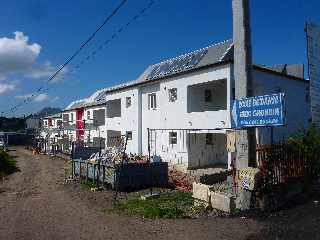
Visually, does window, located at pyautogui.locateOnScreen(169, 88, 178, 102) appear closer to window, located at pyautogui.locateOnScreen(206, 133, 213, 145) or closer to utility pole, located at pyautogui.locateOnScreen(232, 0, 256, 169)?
window, located at pyautogui.locateOnScreen(206, 133, 213, 145)

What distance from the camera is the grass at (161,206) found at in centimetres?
1166

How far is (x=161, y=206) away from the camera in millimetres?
12648

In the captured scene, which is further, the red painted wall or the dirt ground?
the red painted wall

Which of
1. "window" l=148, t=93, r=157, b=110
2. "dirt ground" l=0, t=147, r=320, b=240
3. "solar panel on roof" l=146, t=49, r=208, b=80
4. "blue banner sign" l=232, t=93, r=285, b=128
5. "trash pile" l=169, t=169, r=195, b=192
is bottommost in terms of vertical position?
"dirt ground" l=0, t=147, r=320, b=240

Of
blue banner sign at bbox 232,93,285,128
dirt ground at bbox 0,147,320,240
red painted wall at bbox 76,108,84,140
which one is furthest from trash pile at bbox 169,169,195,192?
red painted wall at bbox 76,108,84,140

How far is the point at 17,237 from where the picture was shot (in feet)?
31.8

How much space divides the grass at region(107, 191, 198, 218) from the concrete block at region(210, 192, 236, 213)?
2.68 feet

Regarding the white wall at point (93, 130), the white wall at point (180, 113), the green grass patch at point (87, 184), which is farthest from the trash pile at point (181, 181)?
the white wall at point (93, 130)

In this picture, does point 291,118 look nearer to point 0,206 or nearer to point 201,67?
point 201,67

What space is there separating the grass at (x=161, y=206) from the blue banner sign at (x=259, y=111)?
3140 mm

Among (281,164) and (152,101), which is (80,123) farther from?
(281,164)

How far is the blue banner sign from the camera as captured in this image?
35.7ft

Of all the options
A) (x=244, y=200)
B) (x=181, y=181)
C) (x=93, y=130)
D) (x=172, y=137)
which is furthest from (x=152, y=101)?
(x=244, y=200)

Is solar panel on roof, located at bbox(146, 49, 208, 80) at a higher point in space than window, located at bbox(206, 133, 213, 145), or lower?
higher
